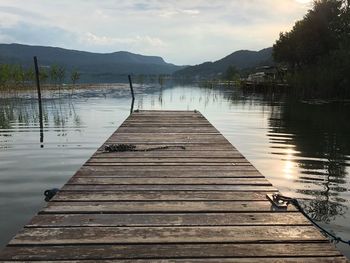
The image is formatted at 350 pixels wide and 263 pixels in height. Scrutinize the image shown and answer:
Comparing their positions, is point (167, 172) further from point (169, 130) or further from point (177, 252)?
point (169, 130)

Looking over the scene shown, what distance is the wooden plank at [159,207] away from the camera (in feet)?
14.5

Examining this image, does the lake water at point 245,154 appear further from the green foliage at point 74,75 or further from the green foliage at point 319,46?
the green foliage at point 74,75

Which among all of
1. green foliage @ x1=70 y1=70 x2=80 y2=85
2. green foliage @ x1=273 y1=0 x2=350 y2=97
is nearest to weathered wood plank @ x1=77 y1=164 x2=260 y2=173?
green foliage @ x1=273 y1=0 x2=350 y2=97

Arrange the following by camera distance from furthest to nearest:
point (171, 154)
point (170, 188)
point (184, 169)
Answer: point (171, 154), point (184, 169), point (170, 188)

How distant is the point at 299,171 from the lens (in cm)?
997

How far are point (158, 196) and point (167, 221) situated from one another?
3.04 ft

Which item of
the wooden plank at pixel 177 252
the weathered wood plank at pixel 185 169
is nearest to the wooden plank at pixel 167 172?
the weathered wood plank at pixel 185 169

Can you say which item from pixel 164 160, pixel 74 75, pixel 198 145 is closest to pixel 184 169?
pixel 164 160

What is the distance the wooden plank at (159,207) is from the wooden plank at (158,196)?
16 centimetres

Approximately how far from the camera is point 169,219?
4.16 m

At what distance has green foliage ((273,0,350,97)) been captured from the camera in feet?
128

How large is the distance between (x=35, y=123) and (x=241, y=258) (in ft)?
55.3

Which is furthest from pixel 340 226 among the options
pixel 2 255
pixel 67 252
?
pixel 2 255

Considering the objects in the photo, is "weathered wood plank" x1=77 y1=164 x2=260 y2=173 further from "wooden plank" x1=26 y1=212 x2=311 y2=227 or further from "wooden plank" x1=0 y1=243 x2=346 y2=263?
"wooden plank" x1=0 y1=243 x2=346 y2=263
